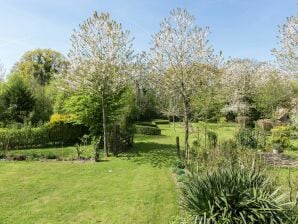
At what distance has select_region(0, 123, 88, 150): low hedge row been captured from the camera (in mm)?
17423

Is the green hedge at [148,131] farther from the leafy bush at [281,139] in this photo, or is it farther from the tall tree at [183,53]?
the tall tree at [183,53]

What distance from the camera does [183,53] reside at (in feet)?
44.9

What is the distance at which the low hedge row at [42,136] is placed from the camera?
57.2 feet

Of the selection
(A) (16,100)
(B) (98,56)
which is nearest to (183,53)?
(B) (98,56)

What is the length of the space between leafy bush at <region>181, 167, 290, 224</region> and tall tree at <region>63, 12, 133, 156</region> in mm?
9962

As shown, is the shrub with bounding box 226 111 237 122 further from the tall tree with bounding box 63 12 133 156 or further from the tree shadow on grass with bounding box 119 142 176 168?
the tall tree with bounding box 63 12 133 156

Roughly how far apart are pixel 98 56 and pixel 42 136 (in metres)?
6.66

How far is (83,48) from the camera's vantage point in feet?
50.2

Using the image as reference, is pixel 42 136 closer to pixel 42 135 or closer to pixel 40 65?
pixel 42 135

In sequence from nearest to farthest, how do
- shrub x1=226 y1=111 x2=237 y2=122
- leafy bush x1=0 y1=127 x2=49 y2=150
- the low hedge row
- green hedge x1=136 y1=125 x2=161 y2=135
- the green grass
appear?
the green grass
leafy bush x1=0 y1=127 x2=49 y2=150
the low hedge row
green hedge x1=136 y1=125 x2=161 y2=135
shrub x1=226 y1=111 x2=237 y2=122

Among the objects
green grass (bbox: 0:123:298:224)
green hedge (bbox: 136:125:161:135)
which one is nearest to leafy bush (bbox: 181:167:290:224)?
green grass (bbox: 0:123:298:224)

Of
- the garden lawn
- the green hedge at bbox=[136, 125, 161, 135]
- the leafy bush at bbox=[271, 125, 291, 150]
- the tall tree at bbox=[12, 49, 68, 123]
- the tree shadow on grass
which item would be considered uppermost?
the tall tree at bbox=[12, 49, 68, 123]

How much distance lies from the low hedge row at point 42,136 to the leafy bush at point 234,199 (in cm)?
1384

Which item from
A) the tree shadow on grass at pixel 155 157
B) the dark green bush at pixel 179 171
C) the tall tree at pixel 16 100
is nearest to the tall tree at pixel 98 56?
the tree shadow on grass at pixel 155 157
